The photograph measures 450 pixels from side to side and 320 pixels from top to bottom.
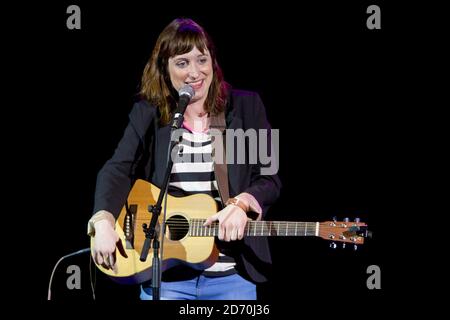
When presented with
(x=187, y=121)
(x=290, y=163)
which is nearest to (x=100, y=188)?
(x=187, y=121)

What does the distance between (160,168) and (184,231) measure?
0.37 metres

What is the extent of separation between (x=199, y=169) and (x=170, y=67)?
0.60 metres

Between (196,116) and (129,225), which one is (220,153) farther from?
(129,225)

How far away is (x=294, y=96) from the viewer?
3.62 m

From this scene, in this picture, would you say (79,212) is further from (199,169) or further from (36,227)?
(199,169)

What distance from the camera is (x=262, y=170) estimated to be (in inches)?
126

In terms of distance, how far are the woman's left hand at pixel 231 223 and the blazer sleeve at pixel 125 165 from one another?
2.11 ft

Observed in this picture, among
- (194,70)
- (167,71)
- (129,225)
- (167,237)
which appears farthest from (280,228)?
(167,71)

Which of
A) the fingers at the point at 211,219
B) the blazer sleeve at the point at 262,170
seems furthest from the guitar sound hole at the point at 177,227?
the blazer sleeve at the point at 262,170

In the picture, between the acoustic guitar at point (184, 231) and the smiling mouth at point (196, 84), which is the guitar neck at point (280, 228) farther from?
the smiling mouth at point (196, 84)

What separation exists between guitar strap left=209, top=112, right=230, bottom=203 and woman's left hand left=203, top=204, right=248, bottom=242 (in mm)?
158

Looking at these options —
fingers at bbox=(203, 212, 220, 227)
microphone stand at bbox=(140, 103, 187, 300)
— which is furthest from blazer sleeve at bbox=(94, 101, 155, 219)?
microphone stand at bbox=(140, 103, 187, 300)

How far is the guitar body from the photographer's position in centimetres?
309

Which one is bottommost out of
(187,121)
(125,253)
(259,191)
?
(125,253)
